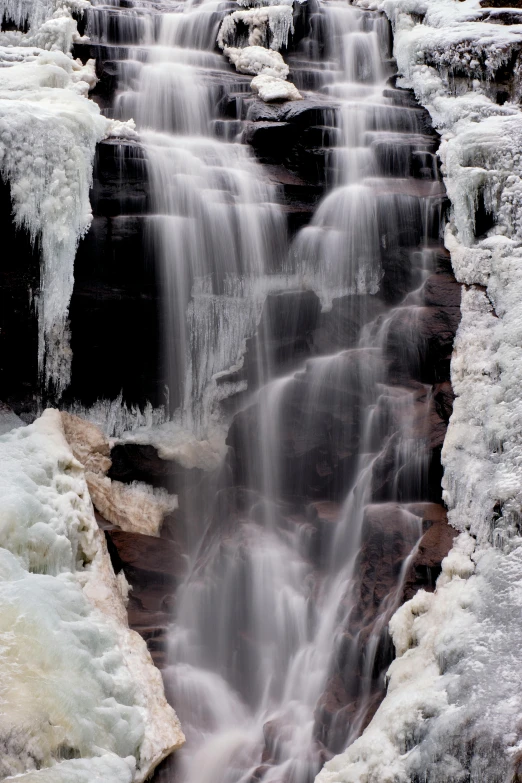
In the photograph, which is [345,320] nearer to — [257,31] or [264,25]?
[257,31]

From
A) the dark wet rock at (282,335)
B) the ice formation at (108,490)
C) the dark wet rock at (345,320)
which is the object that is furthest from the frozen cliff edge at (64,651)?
the dark wet rock at (345,320)

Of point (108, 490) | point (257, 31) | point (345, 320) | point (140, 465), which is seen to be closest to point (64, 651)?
point (108, 490)

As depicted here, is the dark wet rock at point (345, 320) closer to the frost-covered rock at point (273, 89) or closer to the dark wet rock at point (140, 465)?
the dark wet rock at point (140, 465)

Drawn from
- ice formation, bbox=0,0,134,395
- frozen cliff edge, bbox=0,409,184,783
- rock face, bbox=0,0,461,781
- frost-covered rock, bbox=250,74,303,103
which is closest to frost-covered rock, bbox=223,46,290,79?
frost-covered rock, bbox=250,74,303,103

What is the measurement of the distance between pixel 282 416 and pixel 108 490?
1785 millimetres

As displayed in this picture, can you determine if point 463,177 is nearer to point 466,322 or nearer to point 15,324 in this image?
point 466,322

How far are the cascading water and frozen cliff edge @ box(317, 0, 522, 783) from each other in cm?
36

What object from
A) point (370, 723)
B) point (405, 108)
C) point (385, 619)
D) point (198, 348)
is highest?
point (405, 108)

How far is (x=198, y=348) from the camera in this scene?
24.3 ft

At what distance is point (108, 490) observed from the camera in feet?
23.3

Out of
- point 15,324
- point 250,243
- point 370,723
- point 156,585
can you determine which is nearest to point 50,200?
point 15,324

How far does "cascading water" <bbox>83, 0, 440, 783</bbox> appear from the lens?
566 cm

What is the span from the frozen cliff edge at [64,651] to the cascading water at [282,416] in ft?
2.49

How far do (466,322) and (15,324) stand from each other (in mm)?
4076
